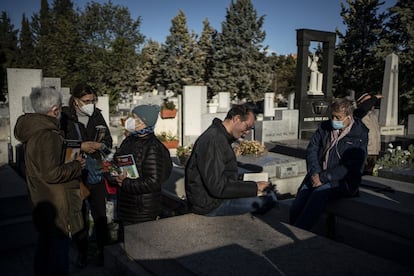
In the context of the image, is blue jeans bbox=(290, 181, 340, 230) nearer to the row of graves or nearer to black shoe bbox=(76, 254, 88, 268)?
the row of graves

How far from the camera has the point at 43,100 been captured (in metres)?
2.92

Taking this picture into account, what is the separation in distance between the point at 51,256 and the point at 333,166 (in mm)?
3034

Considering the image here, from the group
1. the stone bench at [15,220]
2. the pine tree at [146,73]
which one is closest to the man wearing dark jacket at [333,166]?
the stone bench at [15,220]

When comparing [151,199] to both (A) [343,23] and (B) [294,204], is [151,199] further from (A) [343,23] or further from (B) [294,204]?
(A) [343,23]

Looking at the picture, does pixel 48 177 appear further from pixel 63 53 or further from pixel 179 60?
pixel 179 60

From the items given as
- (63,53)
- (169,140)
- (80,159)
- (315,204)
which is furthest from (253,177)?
(63,53)

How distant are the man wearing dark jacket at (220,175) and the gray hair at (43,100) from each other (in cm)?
127

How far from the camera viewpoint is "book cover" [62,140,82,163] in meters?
3.04

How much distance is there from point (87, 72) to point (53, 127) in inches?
1132

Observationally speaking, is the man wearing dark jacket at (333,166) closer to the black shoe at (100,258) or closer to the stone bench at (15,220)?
the black shoe at (100,258)

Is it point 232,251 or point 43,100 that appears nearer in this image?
point 232,251

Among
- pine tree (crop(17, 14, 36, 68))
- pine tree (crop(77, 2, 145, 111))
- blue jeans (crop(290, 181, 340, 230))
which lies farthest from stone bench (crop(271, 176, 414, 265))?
pine tree (crop(17, 14, 36, 68))

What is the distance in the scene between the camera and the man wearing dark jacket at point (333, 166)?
3850 millimetres

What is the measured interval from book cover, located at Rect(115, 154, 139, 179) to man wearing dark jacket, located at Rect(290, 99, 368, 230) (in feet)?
6.21
